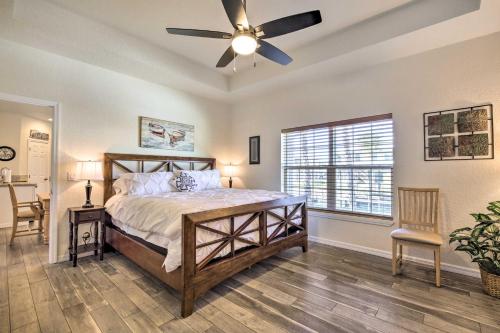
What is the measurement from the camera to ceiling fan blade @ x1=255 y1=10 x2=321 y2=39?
1.98m

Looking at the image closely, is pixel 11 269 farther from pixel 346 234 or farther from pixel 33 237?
pixel 346 234

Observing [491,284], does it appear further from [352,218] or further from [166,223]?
[166,223]

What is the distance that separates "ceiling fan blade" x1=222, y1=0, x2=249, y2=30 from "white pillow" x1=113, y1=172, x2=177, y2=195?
98.7 inches

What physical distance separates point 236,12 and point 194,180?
270 centimetres

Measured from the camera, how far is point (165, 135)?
432cm

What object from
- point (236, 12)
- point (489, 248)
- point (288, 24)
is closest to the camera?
point (236, 12)

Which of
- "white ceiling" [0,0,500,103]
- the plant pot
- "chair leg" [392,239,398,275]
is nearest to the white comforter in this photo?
"chair leg" [392,239,398,275]

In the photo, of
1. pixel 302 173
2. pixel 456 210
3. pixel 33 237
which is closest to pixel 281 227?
pixel 302 173

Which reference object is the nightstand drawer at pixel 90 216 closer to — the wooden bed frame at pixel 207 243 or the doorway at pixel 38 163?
the wooden bed frame at pixel 207 243

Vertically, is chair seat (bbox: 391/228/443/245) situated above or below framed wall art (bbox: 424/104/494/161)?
below

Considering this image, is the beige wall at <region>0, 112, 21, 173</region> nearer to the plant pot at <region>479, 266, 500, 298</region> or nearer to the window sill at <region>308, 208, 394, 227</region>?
the window sill at <region>308, 208, 394, 227</region>

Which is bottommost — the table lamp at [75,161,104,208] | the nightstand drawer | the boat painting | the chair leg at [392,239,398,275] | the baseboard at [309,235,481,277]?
the baseboard at [309,235,481,277]

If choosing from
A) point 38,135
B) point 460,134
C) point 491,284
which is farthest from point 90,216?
point 460,134

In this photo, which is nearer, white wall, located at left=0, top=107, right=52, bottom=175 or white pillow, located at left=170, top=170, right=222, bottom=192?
white pillow, located at left=170, top=170, right=222, bottom=192
